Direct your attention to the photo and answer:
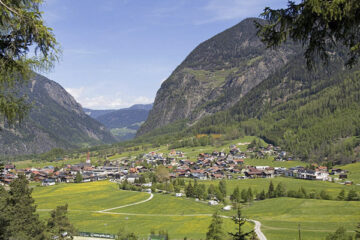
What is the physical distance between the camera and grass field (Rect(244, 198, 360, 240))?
55750mm

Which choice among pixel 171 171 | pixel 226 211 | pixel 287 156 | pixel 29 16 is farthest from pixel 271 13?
pixel 287 156

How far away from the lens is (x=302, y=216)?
228 ft

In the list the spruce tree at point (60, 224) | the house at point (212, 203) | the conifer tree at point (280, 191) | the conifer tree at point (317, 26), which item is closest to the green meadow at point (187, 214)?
the house at point (212, 203)

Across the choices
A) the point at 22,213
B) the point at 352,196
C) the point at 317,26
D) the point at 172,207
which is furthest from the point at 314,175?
the point at 317,26

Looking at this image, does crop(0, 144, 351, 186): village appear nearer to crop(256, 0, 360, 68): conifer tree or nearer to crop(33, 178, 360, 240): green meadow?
crop(33, 178, 360, 240): green meadow

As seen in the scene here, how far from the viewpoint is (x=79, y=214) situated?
7675 cm

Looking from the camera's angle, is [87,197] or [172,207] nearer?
[172,207]

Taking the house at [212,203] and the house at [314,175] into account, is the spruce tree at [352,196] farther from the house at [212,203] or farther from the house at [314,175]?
the house at [314,175]

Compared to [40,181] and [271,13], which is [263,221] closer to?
[271,13]

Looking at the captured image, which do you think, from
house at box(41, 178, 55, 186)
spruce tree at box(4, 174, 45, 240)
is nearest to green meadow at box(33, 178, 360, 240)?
spruce tree at box(4, 174, 45, 240)

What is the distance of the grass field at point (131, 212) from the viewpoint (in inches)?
2457

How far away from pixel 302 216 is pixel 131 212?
4032 cm

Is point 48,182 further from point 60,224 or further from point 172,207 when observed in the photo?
point 60,224

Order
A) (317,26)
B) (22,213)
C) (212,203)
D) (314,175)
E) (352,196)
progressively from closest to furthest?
(317,26) → (22,213) → (352,196) → (212,203) → (314,175)
